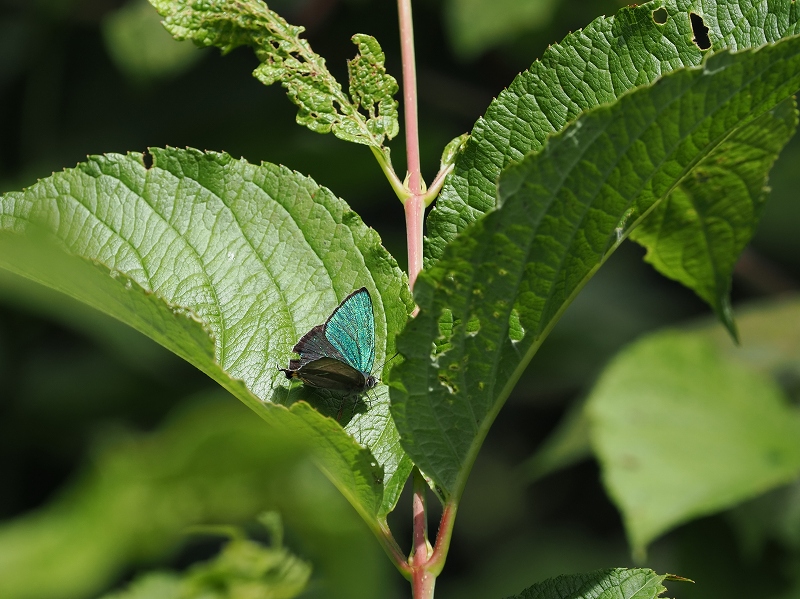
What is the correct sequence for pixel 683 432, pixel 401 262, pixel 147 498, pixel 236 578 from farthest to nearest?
pixel 401 262
pixel 683 432
pixel 236 578
pixel 147 498

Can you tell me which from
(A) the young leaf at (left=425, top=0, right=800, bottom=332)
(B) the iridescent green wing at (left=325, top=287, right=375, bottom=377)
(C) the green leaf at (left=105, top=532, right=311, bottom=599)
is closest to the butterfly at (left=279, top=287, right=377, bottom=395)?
(B) the iridescent green wing at (left=325, top=287, right=375, bottom=377)

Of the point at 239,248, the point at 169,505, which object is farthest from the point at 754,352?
the point at 169,505

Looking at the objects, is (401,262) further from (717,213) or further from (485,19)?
(717,213)

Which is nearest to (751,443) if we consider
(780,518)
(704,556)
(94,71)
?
(780,518)

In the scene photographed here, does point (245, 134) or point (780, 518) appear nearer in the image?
point (780, 518)

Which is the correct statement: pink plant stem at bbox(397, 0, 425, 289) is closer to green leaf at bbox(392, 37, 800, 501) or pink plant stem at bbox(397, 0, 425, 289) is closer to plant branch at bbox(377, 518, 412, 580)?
green leaf at bbox(392, 37, 800, 501)

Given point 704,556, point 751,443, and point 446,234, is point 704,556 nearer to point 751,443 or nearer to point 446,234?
point 751,443

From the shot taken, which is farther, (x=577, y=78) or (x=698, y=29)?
(x=698, y=29)
